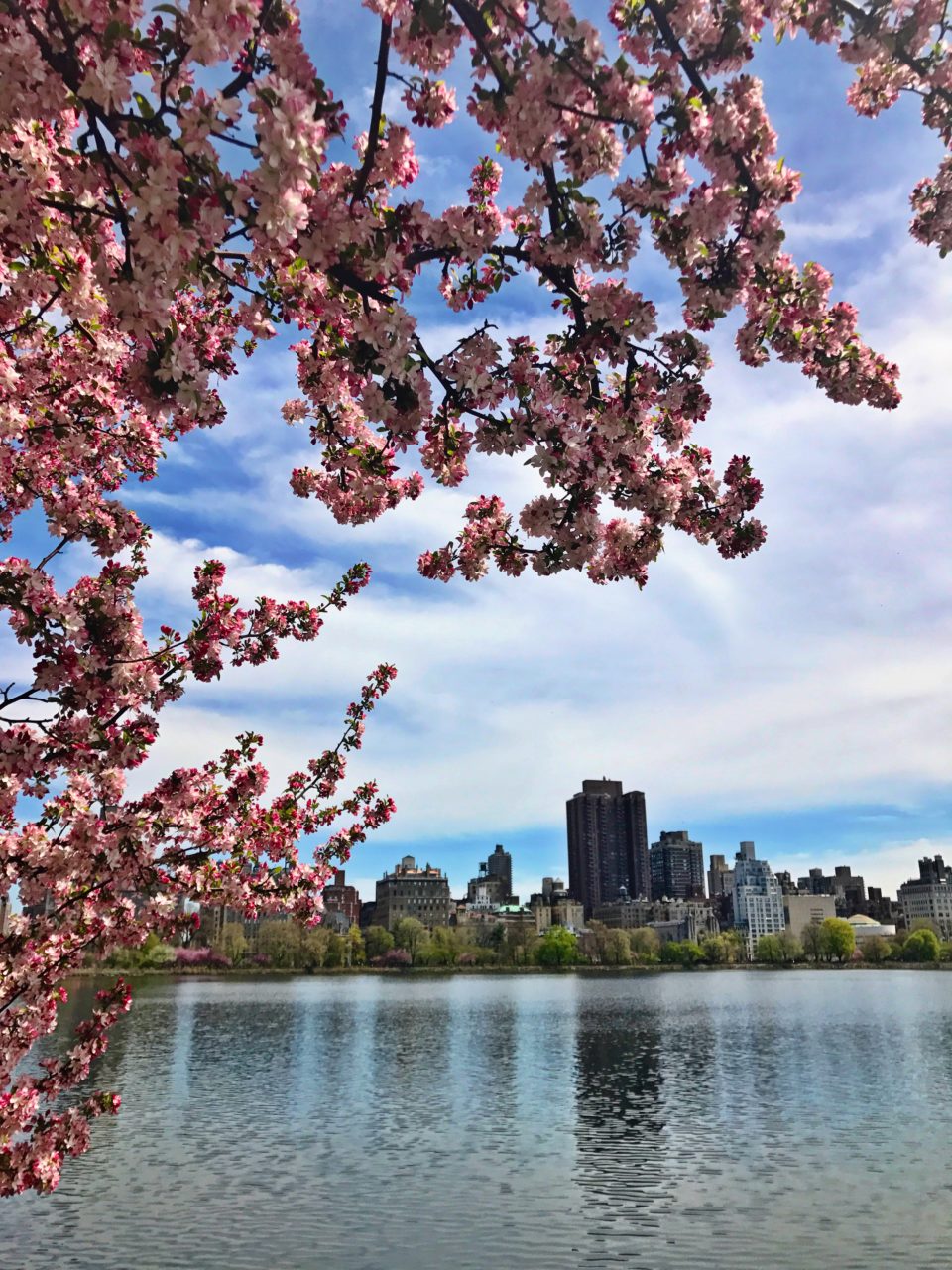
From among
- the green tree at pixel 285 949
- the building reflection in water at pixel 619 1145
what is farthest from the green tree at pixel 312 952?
the building reflection in water at pixel 619 1145

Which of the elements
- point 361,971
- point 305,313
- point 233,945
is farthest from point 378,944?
point 305,313

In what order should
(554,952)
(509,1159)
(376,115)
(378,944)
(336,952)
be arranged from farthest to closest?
(378,944)
(554,952)
(336,952)
(509,1159)
(376,115)

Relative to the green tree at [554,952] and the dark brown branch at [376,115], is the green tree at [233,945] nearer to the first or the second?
the green tree at [554,952]

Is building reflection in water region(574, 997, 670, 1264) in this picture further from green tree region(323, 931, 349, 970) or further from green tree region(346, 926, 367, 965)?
green tree region(346, 926, 367, 965)

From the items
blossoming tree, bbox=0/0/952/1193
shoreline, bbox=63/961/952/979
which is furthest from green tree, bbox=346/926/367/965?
blossoming tree, bbox=0/0/952/1193

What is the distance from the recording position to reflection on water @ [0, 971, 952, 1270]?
19516mm

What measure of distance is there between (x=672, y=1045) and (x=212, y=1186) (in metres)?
34.4

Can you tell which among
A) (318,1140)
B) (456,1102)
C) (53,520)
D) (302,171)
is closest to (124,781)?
(53,520)

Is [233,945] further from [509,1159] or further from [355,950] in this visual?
[509,1159]

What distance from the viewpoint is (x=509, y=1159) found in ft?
86.3

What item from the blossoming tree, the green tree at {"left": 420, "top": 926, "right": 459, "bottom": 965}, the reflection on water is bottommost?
the reflection on water

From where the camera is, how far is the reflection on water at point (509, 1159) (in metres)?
19.5

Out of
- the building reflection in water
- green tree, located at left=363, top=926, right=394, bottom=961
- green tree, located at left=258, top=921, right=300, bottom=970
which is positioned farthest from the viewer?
green tree, located at left=363, top=926, right=394, bottom=961

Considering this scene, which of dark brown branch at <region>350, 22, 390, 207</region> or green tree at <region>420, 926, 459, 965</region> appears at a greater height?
dark brown branch at <region>350, 22, 390, 207</region>
